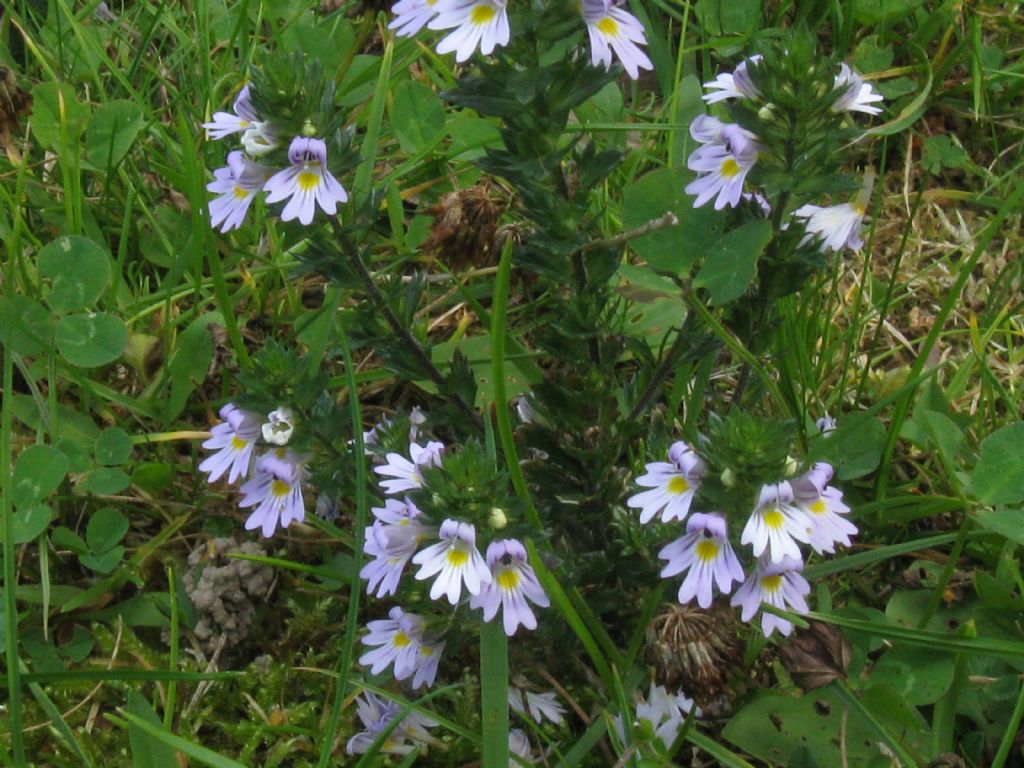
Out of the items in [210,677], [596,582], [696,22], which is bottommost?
[596,582]

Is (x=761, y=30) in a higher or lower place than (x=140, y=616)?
higher

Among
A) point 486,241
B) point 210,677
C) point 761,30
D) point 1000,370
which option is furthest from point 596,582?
point 761,30

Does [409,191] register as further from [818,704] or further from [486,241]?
[818,704]

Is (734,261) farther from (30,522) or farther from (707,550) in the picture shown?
(30,522)

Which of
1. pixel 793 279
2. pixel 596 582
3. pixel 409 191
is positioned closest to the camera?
pixel 793 279

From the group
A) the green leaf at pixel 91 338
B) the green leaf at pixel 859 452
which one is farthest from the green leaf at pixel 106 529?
the green leaf at pixel 859 452

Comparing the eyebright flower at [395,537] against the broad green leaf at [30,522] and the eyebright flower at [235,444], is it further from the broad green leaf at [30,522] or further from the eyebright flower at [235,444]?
the broad green leaf at [30,522]

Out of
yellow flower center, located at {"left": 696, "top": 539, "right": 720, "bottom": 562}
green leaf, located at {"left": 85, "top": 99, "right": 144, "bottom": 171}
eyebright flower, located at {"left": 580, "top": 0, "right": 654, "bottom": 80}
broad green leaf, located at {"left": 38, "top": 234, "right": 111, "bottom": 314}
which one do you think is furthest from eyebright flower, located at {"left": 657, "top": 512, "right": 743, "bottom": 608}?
green leaf, located at {"left": 85, "top": 99, "right": 144, "bottom": 171}

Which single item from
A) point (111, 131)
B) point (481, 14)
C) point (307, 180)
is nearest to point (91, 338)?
point (111, 131)
